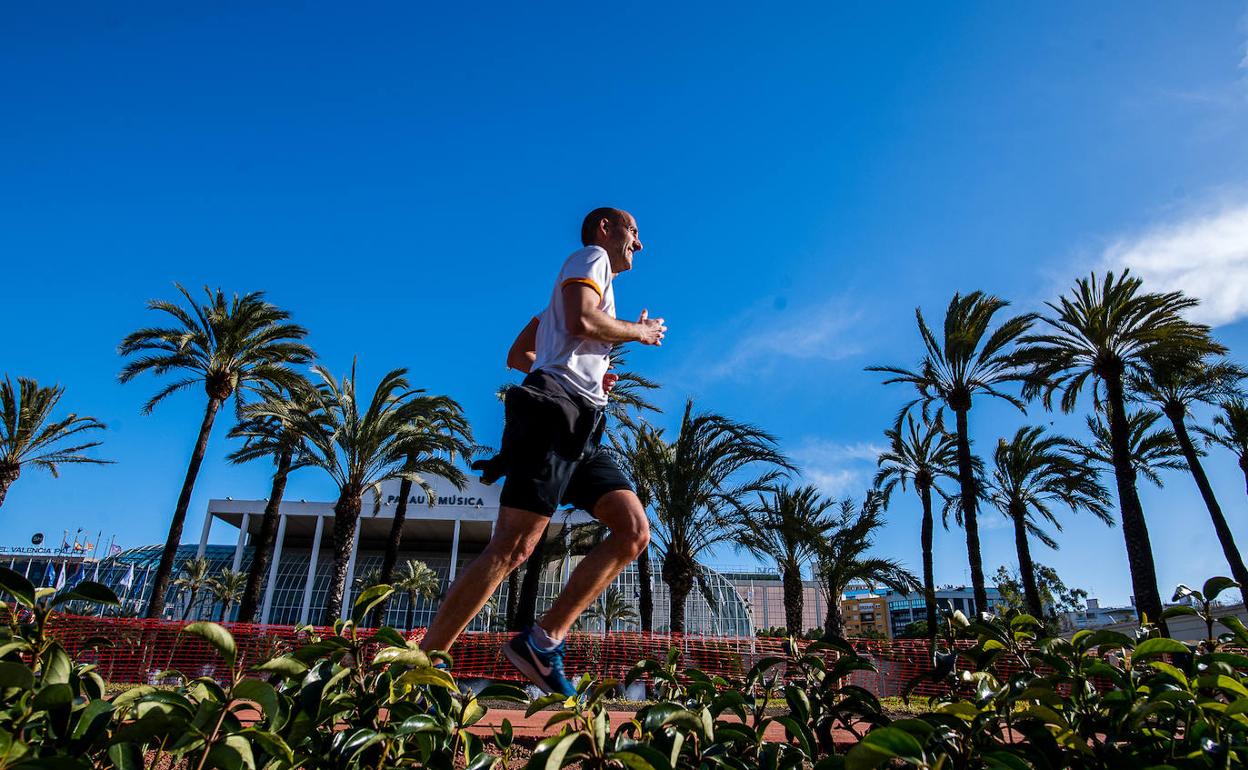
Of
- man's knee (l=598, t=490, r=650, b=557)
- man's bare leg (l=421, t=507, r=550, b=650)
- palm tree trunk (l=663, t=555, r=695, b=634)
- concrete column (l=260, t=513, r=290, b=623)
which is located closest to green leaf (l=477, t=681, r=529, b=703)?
man's bare leg (l=421, t=507, r=550, b=650)

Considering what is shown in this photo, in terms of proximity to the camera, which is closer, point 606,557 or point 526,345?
point 606,557

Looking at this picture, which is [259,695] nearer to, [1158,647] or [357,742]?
[357,742]

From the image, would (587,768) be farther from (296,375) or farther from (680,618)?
(296,375)

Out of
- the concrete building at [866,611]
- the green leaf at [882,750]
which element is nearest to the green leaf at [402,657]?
the green leaf at [882,750]

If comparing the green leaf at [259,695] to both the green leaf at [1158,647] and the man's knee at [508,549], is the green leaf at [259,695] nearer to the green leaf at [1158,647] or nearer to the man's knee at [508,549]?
the man's knee at [508,549]

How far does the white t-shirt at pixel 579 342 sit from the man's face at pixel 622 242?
197 mm

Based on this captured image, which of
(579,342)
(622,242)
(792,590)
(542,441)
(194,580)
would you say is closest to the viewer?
(542,441)

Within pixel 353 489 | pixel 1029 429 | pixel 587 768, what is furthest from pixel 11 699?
pixel 1029 429

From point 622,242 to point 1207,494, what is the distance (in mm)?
23516

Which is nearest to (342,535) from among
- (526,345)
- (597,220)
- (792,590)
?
(792,590)

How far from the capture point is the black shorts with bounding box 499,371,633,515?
87.7 inches

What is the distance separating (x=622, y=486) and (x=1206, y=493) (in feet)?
77.8

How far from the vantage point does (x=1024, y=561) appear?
2050cm

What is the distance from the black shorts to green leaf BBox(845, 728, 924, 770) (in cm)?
147
